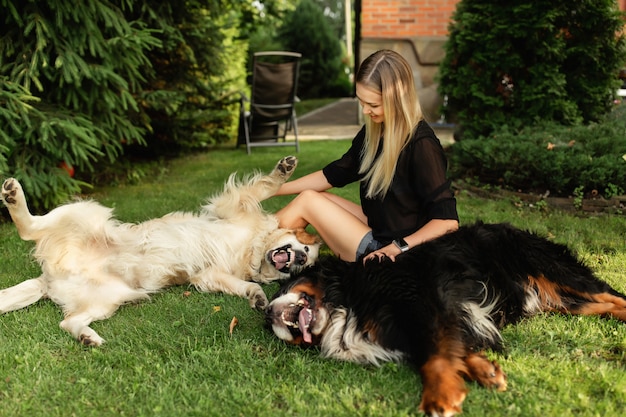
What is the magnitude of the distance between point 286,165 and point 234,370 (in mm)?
1583

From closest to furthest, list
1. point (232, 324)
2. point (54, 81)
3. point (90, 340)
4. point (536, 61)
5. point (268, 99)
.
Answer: point (90, 340) → point (232, 324) → point (54, 81) → point (536, 61) → point (268, 99)

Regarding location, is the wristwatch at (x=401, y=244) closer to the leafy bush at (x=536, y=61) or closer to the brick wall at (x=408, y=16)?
the leafy bush at (x=536, y=61)

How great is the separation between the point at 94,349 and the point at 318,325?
1.04m

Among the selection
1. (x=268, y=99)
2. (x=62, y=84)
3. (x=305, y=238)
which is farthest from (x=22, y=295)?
(x=268, y=99)

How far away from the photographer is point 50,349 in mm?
2520

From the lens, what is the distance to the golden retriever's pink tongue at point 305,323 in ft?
7.82

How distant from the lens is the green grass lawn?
198 centimetres

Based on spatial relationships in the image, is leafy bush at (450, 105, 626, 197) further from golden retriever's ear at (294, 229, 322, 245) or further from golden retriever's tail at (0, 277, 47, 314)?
golden retriever's tail at (0, 277, 47, 314)

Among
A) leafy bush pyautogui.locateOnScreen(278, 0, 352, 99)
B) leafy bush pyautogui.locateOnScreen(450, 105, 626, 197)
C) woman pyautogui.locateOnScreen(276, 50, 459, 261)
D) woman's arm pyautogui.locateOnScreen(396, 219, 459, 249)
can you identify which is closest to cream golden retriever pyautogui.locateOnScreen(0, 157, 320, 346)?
woman pyautogui.locateOnScreen(276, 50, 459, 261)

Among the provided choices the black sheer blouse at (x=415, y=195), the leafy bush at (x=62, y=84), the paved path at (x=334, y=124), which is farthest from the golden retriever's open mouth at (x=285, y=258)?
the paved path at (x=334, y=124)

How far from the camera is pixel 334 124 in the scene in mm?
12938

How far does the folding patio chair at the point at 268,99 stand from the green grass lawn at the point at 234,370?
5.92m

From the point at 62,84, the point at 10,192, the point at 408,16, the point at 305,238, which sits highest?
the point at 408,16

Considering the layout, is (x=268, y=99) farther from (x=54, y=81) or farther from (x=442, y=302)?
(x=442, y=302)
